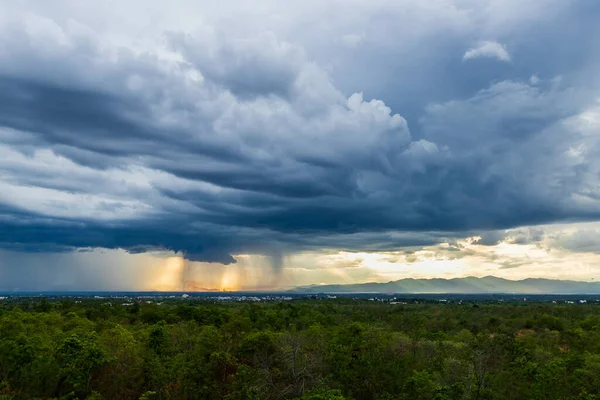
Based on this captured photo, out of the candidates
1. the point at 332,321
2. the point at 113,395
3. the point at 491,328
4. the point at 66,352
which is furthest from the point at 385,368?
the point at 491,328

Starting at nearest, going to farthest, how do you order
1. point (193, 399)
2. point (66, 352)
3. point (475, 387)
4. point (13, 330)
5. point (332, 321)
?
point (475, 387), point (193, 399), point (66, 352), point (13, 330), point (332, 321)

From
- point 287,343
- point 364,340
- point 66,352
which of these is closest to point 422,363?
point 364,340

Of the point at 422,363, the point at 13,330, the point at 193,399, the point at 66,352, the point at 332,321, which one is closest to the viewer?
the point at 193,399

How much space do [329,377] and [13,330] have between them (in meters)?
42.7

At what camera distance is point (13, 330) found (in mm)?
65562

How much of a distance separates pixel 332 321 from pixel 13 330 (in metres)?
62.9

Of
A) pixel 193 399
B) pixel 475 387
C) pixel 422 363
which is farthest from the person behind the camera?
pixel 422 363

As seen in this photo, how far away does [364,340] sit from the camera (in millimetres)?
57688

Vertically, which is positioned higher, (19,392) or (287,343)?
(287,343)

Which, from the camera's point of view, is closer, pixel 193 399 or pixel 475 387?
pixel 475 387

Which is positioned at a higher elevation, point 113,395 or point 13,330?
point 13,330

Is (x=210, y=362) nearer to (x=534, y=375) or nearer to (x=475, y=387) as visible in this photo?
(x=475, y=387)

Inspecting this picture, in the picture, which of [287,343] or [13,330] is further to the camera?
[13,330]

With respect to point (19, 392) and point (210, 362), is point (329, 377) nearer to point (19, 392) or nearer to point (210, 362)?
point (210, 362)
